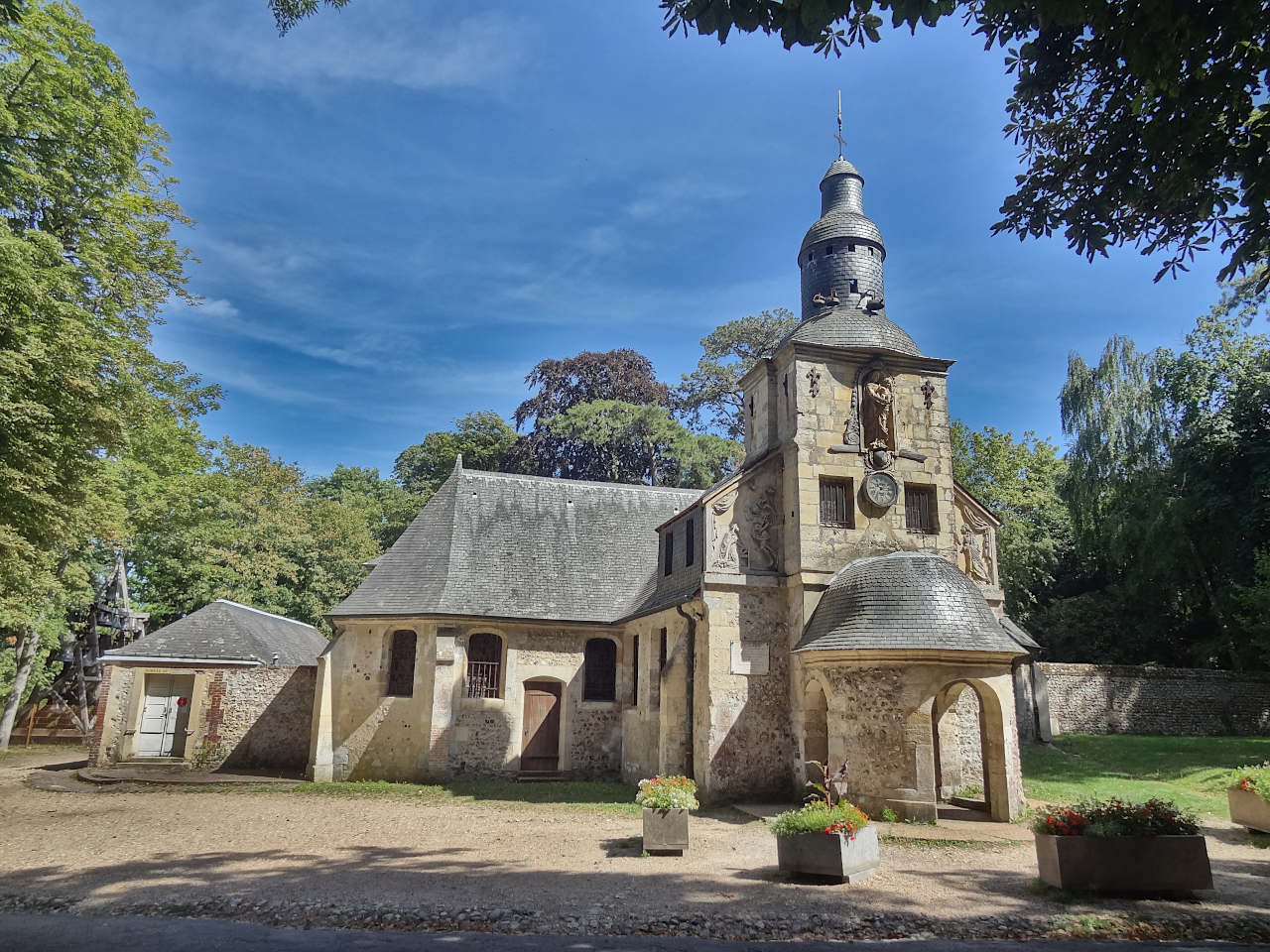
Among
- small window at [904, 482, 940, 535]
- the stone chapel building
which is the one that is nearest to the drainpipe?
the stone chapel building

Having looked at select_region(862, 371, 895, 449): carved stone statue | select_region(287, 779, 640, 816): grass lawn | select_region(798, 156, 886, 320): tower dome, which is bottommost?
select_region(287, 779, 640, 816): grass lawn

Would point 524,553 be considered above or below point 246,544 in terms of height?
below

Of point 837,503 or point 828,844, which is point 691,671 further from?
point 828,844

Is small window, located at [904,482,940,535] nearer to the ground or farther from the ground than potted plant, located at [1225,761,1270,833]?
farther from the ground

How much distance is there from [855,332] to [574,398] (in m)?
23.1

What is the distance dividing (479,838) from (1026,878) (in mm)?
7390

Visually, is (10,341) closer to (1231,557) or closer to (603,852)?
(603,852)

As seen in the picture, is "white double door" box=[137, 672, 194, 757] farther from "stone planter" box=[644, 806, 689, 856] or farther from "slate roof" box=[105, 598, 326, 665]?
"stone planter" box=[644, 806, 689, 856]

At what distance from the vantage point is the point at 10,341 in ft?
40.5

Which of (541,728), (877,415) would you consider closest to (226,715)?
(541,728)

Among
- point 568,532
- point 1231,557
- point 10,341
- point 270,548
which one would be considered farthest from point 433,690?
point 1231,557

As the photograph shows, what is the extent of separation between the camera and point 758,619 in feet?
52.5

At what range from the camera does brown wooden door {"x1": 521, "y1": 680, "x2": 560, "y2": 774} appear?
64.2ft

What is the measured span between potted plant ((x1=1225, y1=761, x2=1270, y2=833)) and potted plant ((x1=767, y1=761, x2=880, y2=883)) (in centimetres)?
693
